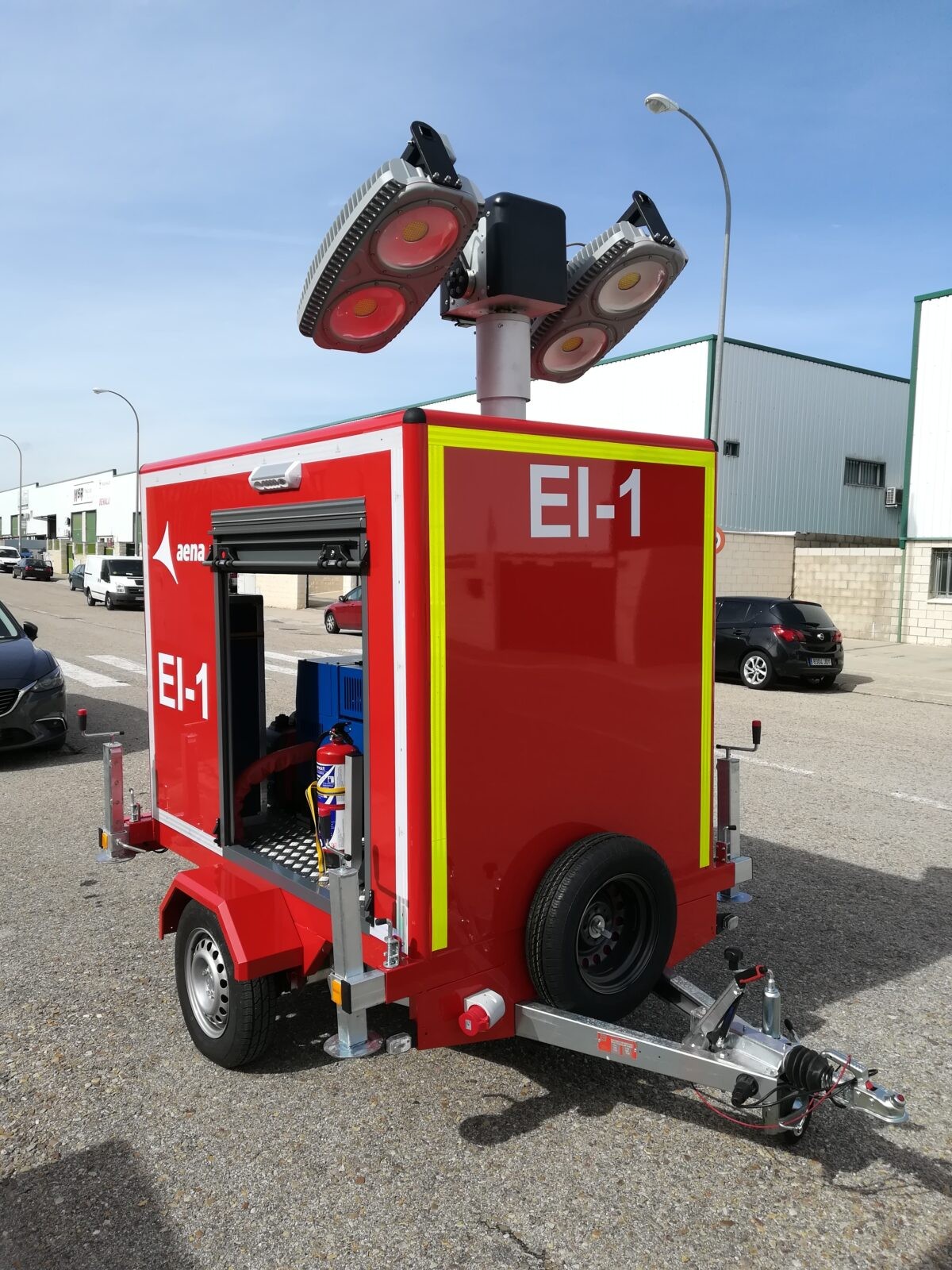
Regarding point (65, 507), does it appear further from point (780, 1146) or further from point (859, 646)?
point (780, 1146)

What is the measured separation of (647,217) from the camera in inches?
175

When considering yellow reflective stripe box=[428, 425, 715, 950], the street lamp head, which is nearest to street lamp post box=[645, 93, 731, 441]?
the street lamp head

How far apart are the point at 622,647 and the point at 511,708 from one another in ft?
1.99

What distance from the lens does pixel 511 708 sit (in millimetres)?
3457

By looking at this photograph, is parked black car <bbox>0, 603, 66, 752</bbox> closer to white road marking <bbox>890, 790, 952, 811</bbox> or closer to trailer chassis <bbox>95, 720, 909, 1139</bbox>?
trailer chassis <bbox>95, 720, 909, 1139</bbox>

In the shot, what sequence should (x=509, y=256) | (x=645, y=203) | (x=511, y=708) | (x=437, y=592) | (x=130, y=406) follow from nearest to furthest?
(x=437, y=592)
(x=511, y=708)
(x=509, y=256)
(x=645, y=203)
(x=130, y=406)

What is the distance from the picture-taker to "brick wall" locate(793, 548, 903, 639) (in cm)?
2320

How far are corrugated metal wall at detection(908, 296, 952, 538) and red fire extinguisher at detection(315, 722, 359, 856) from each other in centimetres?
2205


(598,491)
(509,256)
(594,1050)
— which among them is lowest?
(594,1050)

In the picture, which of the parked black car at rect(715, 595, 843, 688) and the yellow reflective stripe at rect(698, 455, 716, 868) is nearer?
the yellow reflective stripe at rect(698, 455, 716, 868)

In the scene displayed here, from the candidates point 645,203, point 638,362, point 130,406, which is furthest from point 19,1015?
point 130,406

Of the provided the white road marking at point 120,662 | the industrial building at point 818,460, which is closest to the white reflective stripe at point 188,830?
the white road marking at point 120,662

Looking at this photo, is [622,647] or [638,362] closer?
[622,647]

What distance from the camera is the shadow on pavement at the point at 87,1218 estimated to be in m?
2.87
